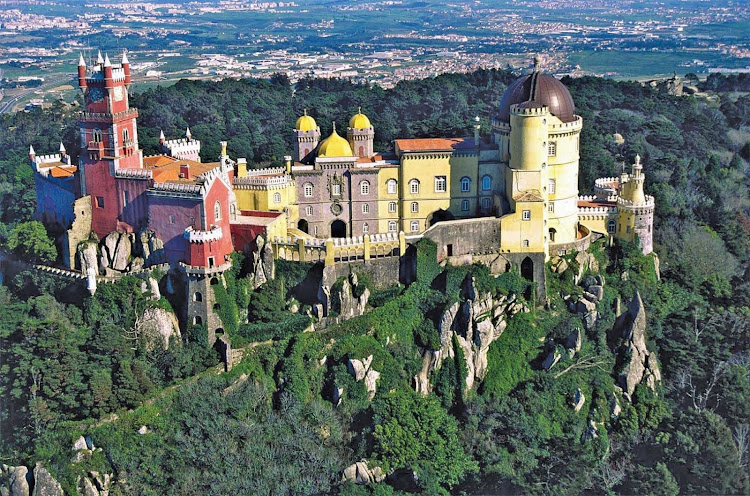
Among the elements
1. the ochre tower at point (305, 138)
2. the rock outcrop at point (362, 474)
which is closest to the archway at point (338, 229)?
the ochre tower at point (305, 138)

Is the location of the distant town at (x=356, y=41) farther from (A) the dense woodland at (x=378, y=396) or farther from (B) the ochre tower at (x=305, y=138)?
(A) the dense woodland at (x=378, y=396)

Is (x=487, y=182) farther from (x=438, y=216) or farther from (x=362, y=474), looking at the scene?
(x=362, y=474)

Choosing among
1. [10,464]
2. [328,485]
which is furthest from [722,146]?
[10,464]

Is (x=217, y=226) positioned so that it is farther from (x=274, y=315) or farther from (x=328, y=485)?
(x=328, y=485)

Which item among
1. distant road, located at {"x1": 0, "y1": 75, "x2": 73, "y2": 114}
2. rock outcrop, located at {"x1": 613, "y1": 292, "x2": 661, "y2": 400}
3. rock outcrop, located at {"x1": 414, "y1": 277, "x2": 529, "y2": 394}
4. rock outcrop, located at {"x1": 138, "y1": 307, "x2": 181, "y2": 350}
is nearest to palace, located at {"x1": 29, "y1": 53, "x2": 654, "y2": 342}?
rock outcrop, located at {"x1": 138, "y1": 307, "x2": 181, "y2": 350}

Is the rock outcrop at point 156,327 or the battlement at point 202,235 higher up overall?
the battlement at point 202,235

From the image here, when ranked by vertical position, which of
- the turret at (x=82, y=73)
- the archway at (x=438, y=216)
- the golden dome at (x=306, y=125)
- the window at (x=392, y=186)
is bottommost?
the archway at (x=438, y=216)

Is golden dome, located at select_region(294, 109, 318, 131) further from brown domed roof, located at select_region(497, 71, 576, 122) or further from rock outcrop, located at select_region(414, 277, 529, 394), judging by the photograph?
rock outcrop, located at select_region(414, 277, 529, 394)

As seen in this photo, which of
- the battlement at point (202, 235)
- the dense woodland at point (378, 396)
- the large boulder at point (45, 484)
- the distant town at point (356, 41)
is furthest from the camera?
the distant town at point (356, 41)
